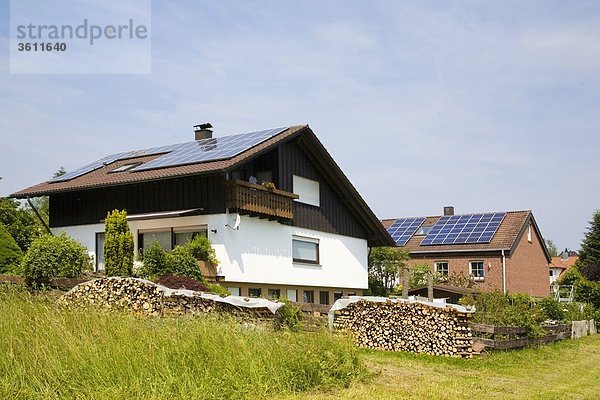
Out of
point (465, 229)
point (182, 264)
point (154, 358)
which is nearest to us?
point (154, 358)

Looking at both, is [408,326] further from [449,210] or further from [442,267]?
[449,210]

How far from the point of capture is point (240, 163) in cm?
2248

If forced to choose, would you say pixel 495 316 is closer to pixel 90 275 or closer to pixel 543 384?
pixel 543 384

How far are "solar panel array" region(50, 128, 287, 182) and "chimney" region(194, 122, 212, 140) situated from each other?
1.59 meters

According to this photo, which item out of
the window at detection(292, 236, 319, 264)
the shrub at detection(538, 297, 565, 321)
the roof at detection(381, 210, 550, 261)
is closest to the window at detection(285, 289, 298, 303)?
the window at detection(292, 236, 319, 264)

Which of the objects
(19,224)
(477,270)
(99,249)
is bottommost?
(477,270)

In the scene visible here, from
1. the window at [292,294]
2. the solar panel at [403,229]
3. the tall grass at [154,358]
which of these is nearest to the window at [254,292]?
the window at [292,294]

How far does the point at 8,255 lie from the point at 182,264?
6619 mm

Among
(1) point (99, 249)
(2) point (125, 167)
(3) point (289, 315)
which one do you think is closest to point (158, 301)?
(3) point (289, 315)

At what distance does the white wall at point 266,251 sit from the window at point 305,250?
190mm

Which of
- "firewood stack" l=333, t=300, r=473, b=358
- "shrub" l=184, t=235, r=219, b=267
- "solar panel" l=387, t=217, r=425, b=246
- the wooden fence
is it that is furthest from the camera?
"solar panel" l=387, t=217, r=425, b=246

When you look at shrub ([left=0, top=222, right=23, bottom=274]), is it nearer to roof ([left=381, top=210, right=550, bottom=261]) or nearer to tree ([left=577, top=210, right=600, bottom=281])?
roof ([left=381, top=210, right=550, bottom=261])

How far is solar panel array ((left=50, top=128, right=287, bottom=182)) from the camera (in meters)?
24.1

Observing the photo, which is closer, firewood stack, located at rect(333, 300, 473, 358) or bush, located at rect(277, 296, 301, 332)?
bush, located at rect(277, 296, 301, 332)
